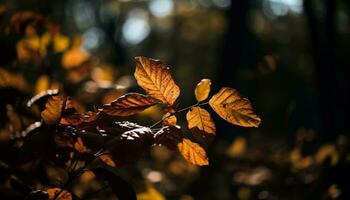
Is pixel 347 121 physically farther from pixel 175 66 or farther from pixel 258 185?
pixel 175 66

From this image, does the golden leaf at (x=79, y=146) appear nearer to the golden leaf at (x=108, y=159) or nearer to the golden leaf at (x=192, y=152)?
the golden leaf at (x=108, y=159)

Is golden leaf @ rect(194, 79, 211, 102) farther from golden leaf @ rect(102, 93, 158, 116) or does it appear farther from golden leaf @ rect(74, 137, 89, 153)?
golden leaf @ rect(74, 137, 89, 153)

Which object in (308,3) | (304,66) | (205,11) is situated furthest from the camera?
(205,11)

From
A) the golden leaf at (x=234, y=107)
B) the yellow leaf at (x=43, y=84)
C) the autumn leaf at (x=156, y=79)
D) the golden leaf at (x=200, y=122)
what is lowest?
the yellow leaf at (x=43, y=84)

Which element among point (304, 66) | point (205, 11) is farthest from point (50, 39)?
point (205, 11)

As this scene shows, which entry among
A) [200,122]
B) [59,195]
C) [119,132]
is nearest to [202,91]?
[200,122]

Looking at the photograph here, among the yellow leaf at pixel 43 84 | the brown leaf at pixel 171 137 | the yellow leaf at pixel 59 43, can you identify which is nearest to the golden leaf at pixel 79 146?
the brown leaf at pixel 171 137

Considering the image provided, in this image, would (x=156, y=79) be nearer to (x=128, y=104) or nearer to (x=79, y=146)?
(x=128, y=104)
